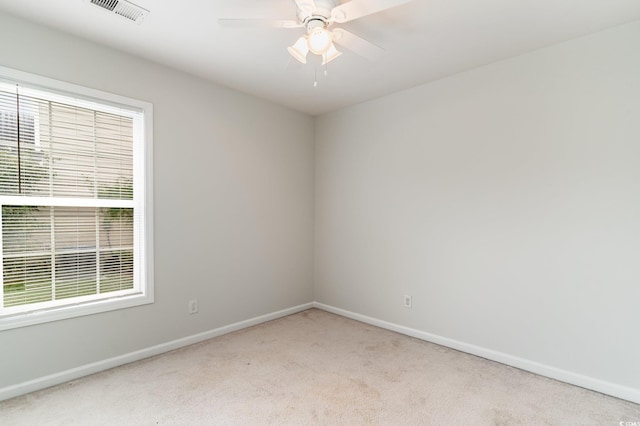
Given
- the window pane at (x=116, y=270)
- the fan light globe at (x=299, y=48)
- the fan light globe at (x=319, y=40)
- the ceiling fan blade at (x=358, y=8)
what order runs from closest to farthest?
the ceiling fan blade at (x=358, y=8), the fan light globe at (x=319, y=40), the fan light globe at (x=299, y=48), the window pane at (x=116, y=270)

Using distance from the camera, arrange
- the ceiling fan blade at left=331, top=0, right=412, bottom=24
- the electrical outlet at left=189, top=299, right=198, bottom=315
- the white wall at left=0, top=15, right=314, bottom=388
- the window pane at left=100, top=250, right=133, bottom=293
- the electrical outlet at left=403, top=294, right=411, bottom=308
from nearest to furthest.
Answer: the ceiling fan blade at left=331, top=0, right=412, bottom=24 < the white wall at left=0, top=15, right=314, bottom=388 < the window pane at left=100, top=250, right=133, bottom=293 < the electrical outlet at left=189, top=299, right=198, bottom=315 < the electrical outlet at left=403, top=294, right=411, bottom=308

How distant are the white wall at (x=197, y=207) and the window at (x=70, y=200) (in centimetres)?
10

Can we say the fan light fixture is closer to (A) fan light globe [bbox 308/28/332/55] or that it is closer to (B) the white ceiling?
(A) fan light globe [bbox 308/28/332/55]

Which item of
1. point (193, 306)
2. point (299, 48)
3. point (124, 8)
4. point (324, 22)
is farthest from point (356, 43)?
point (193, 306)

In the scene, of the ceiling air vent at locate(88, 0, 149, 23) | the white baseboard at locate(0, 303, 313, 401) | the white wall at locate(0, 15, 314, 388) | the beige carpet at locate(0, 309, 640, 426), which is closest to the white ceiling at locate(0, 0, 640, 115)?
the ceiling air vent at locate(88, 0, 149, 23)

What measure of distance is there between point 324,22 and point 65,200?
2241 mm

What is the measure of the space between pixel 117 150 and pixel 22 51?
821 mm

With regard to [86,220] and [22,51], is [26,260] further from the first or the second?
[22,51]

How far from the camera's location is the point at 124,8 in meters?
1.99

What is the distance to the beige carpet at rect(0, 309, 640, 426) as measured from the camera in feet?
6.25

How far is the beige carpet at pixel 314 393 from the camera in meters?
1.91

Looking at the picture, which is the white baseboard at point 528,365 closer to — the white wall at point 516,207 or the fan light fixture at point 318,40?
the white wall at point 516,207

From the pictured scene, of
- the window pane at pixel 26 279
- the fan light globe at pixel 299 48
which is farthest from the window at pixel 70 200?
the fan light globe at pixel 299 48

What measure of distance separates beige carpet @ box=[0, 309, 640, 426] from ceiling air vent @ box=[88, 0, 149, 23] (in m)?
2.53
